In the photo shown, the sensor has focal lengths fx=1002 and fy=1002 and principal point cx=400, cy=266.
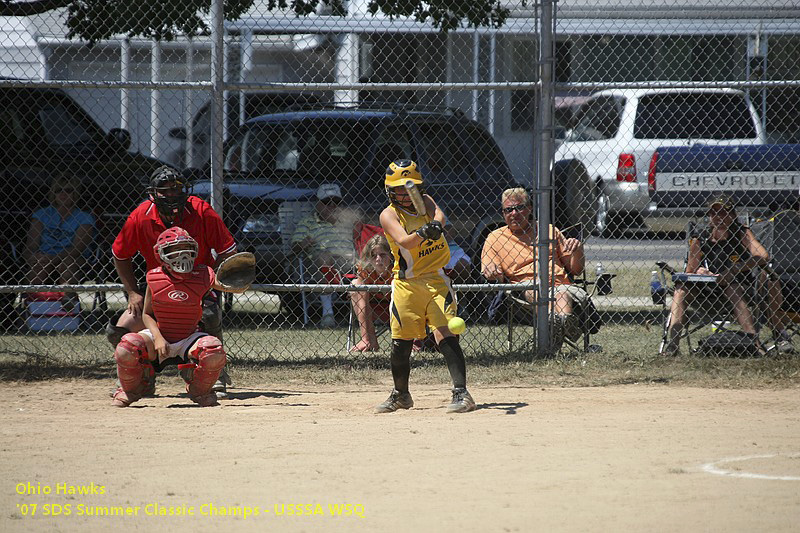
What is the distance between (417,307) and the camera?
20.6 feet

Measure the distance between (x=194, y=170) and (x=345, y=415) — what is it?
528cm

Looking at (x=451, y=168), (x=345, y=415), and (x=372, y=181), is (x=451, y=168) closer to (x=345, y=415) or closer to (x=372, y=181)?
(x=372, y=181)

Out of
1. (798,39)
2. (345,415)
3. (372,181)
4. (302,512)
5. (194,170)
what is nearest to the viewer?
(302,512)

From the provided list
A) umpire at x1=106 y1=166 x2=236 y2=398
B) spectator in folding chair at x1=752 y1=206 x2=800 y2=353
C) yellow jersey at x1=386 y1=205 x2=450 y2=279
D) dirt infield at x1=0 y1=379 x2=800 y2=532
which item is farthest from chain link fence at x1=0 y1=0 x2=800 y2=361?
dirt infield at x1=0 y1=379 x2=800 y2=532

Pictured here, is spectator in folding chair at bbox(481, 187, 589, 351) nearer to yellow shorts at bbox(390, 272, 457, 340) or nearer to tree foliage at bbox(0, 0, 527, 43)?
yellow shorts at bbox(390, 272, 457, 340)

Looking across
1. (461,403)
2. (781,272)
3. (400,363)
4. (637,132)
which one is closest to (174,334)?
(400,363)

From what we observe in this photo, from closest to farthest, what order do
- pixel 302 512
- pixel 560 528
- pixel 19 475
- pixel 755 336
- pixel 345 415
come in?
pixel 560 528, pixel 302 512, pixel 19 475, pixel 345 415, pixel 755 336

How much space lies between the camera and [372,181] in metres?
9.62

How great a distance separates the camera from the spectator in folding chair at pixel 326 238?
30.7ft

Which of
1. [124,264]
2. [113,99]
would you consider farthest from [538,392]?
[113,99]

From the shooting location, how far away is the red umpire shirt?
6758mm

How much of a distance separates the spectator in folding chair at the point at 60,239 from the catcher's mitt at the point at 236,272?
3.18 metres

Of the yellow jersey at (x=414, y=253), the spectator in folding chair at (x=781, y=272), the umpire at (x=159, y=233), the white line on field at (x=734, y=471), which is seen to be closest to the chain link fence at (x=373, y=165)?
the spectator in folding chair at (x=781, y=272)

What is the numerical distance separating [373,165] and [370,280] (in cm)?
168
